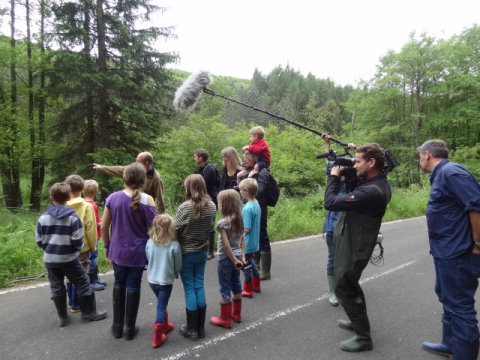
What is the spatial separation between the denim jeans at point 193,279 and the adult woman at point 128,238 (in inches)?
17.7

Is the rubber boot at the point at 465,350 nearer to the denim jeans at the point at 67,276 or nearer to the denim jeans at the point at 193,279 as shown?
the denim jeans at the point at 193,279

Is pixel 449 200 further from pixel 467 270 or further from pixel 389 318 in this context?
pixel 389 318

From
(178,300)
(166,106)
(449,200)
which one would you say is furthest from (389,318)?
(166,106)

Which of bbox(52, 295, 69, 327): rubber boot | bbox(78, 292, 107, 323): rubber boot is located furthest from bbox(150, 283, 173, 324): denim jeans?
bbox(52, 295, 69, 327): rubber boot

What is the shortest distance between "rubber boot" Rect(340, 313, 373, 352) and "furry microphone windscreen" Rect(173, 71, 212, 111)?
3.32 m

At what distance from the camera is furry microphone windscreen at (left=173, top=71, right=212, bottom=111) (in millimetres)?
4562

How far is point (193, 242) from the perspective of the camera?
347cm

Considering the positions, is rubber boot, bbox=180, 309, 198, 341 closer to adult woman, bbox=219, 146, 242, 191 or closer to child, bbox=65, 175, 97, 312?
child, bbox=65, 175, 97, 312

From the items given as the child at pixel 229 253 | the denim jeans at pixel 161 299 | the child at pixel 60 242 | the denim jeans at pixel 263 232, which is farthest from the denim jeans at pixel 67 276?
the denim jeans at pixel 263 232

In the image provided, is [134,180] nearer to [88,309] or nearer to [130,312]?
[130,312]

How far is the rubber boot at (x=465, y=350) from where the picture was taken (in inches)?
111

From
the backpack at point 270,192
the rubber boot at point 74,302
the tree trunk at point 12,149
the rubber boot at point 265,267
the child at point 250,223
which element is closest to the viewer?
the rubber boot at point 74,302

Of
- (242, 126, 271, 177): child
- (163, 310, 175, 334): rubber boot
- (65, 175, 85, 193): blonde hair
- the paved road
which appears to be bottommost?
the paved road

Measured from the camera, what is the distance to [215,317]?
386 cm
